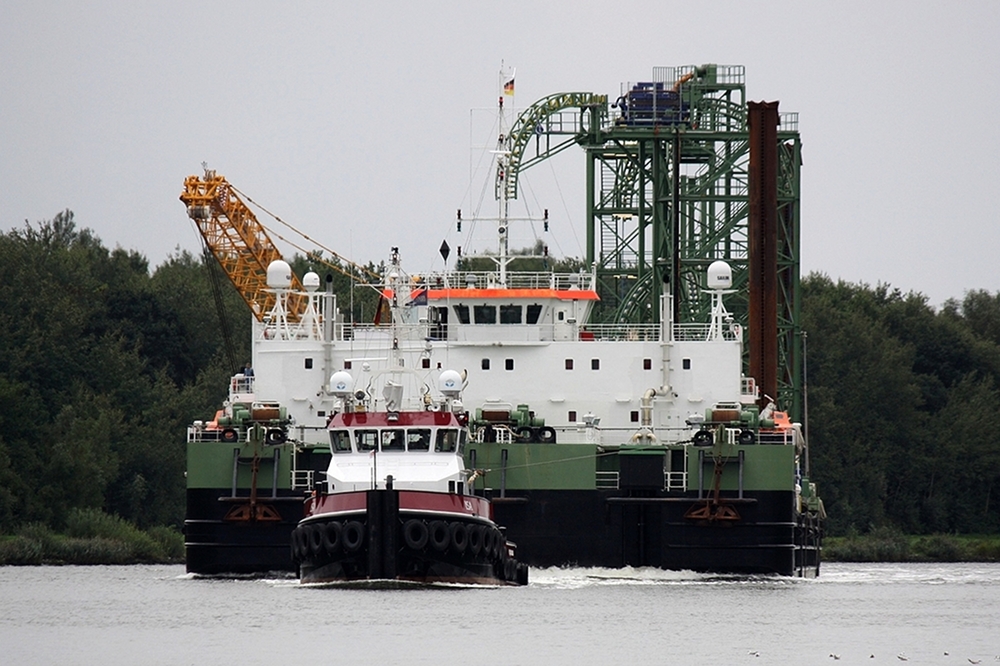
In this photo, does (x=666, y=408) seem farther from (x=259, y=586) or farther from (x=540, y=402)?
(x=259, y=586)

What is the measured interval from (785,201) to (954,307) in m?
49.4

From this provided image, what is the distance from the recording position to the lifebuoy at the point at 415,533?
53.8 m

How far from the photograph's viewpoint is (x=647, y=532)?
208 ft

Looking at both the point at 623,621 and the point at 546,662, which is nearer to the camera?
the point at 546,662

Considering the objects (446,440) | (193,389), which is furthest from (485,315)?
(193,389)

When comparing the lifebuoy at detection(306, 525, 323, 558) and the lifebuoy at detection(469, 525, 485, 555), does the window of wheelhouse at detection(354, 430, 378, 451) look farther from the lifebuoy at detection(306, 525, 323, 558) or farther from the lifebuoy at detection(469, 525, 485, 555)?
the lifebuoy at detection(469, 525, 485, 555)

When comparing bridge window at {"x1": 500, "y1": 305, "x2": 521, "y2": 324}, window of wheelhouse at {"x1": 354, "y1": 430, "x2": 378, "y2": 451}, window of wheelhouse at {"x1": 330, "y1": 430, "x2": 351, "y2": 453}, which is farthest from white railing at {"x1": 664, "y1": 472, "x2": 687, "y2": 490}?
window of wheelhouse at {"x1": 330, "y1": 430, "x2": 351, "y2": 453}

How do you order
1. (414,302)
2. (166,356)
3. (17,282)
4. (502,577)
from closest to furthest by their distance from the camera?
(502,577) < (414,302) < (17,282) < (166,356)

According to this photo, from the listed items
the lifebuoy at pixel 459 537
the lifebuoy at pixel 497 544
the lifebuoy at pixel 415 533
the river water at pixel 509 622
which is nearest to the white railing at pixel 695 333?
the river water at pixel 509 622

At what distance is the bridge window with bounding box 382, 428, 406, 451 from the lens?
56719 millimetres

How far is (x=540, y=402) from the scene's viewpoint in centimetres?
6750

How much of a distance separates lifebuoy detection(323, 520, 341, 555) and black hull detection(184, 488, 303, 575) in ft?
28.2

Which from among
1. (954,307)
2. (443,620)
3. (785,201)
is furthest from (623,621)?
(954,307)

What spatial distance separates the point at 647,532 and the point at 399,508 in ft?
36.6
